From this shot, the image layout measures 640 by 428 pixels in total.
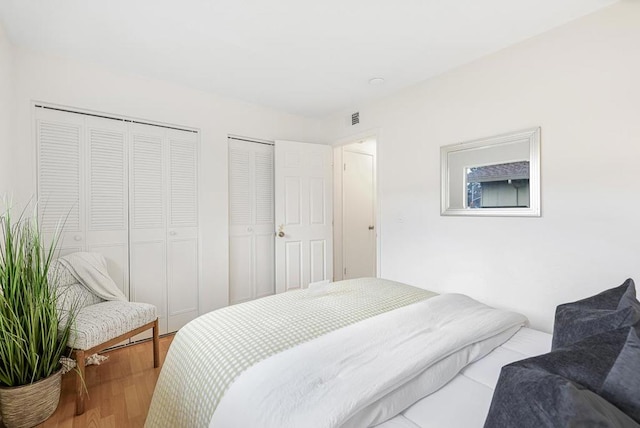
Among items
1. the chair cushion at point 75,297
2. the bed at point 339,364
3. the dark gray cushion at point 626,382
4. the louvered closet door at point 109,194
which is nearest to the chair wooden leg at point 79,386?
the chair cushion at point 75,297

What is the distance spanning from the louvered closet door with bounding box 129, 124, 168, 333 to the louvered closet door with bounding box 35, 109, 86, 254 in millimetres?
356

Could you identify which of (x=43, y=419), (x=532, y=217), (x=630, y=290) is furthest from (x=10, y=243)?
(x=532, y=217)

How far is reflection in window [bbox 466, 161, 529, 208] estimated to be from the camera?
219cm

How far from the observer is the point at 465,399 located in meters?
0.99

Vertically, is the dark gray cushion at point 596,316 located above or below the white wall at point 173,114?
below

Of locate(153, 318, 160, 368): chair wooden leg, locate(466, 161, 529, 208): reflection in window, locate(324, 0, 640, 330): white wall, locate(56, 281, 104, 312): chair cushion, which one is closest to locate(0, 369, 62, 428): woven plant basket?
locate(56, 281, 104, 312): chair cushion

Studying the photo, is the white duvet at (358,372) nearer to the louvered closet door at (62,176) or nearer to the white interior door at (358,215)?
the louvered closet door at (62,176)

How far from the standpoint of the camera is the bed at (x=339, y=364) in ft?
2.89

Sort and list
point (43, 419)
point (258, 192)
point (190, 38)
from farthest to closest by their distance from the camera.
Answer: point (258, 192) < point (190, 38) < point (43, 419)

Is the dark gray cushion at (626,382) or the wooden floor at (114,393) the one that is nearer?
the dark gray cushion at (626,382)

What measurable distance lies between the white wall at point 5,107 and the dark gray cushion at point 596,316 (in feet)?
10.1

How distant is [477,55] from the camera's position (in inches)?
93.3

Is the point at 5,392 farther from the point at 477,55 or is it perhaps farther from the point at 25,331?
the point at 477,55

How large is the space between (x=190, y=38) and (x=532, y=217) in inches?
107
